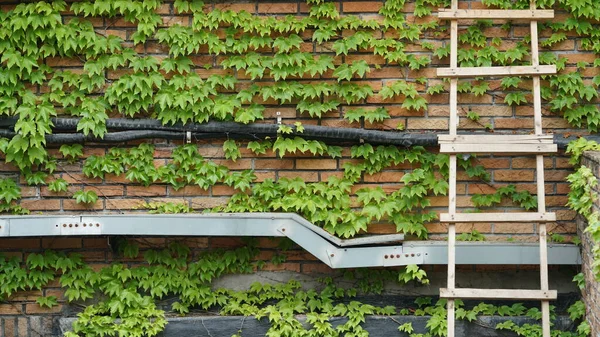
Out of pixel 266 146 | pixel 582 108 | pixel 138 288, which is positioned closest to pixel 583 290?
pixel 582 108

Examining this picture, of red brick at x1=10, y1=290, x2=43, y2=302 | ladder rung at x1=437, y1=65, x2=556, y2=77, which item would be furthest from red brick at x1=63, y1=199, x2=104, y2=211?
ladder rung at x1=437, y1=65, x2=556, y2=77

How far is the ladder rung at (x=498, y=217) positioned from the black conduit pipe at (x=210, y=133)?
532 mm

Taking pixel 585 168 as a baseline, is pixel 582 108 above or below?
above

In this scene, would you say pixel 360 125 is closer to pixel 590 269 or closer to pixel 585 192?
pixel 585 192

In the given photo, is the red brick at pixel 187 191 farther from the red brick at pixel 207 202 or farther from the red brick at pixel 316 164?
the red brick at pixel 316 164

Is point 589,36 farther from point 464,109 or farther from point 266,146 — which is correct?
point 266,146

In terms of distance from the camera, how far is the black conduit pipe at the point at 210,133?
15.0 ft

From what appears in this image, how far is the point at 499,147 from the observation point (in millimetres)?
4285

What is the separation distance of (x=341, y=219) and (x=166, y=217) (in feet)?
3.59

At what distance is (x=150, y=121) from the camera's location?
4.62 metres

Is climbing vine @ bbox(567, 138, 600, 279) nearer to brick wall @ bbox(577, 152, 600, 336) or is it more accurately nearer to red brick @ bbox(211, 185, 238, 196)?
brick wall @ bbox(577, 152, 600, 336)

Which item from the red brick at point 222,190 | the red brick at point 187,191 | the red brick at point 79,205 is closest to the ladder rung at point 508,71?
the red brick at point 222,190

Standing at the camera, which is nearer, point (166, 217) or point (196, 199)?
point (166, 217)

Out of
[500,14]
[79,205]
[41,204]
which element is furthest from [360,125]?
[41,204]
